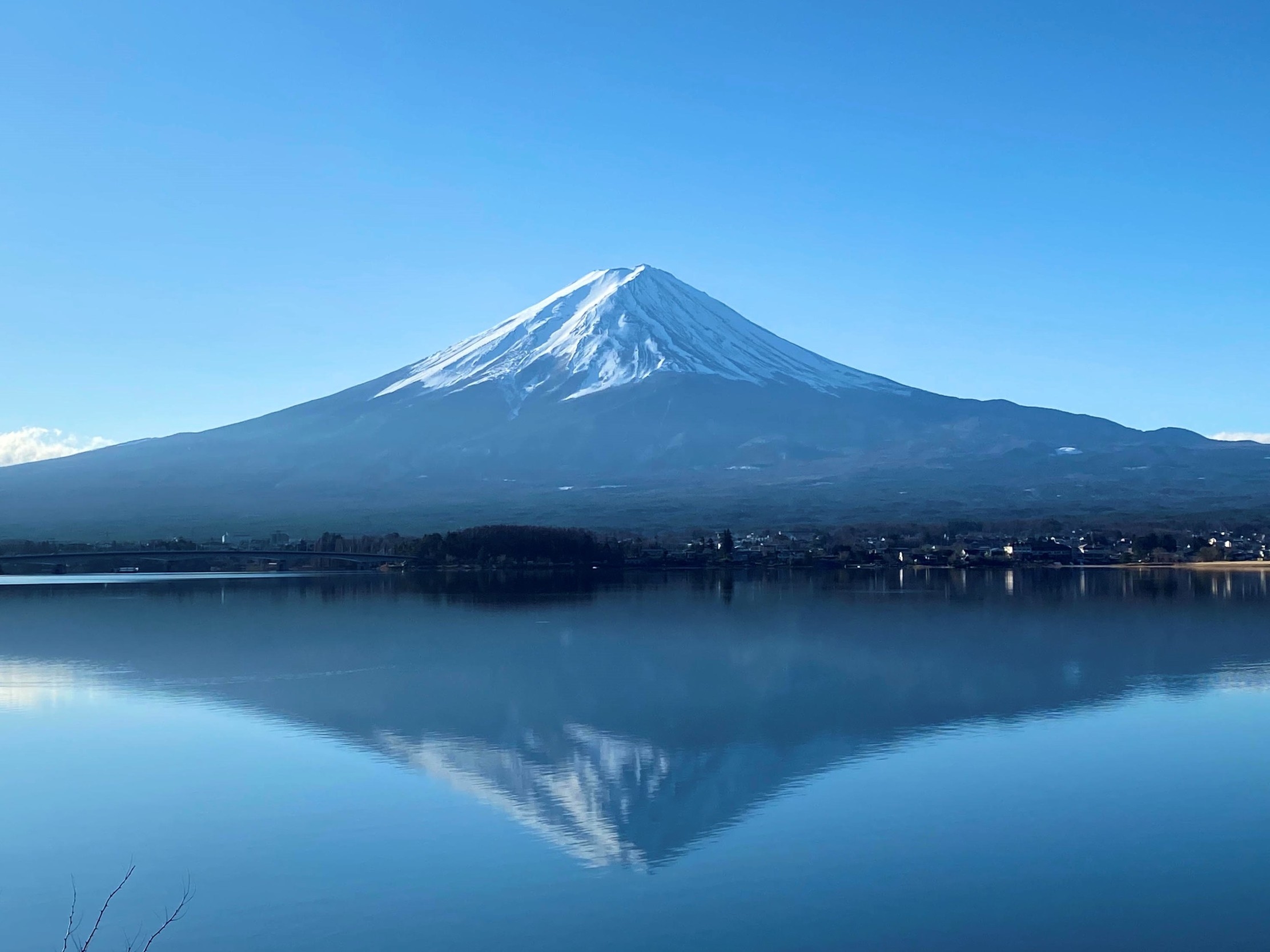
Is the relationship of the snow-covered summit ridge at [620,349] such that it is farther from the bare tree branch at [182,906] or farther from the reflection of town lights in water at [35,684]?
the bare tree branch at [182,906]

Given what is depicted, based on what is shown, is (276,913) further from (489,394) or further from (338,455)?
(489,394)

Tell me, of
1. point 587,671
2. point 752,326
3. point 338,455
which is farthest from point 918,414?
point 587,671

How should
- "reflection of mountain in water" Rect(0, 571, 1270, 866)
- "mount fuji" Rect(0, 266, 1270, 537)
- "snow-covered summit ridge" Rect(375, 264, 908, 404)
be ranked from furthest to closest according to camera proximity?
"snow-covered summit ridge" Rect(375, 264, 908, 404)
"mount fuji" Rect(0, 266, 1270, 537)
"reflection of mountain in water" Rect(0, 571, 1270, 866)

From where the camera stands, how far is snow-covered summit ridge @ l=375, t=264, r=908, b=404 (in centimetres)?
11044

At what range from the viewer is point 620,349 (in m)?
113

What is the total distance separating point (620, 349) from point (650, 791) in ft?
338

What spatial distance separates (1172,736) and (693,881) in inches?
273

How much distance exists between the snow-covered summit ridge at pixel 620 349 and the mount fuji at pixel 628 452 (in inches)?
10.4

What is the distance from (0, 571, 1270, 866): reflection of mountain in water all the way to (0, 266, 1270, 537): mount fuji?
3996 cm

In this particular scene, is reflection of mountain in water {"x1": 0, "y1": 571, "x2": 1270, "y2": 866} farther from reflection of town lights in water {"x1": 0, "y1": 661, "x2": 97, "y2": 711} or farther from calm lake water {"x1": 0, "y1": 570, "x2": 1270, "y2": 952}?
reflection of town lights in water {"x1": 0, "y1": 661, "x2": 97, "y2": 711}

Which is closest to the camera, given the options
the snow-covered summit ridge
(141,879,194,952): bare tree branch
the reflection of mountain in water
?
(141,879,194,952): bare tree branch

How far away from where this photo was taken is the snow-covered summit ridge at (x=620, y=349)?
362 feet

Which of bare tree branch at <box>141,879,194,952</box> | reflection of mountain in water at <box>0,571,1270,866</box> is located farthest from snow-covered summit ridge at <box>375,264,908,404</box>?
bare tree branch at <box>141,879,194,952</box>

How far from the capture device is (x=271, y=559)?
52719mm
